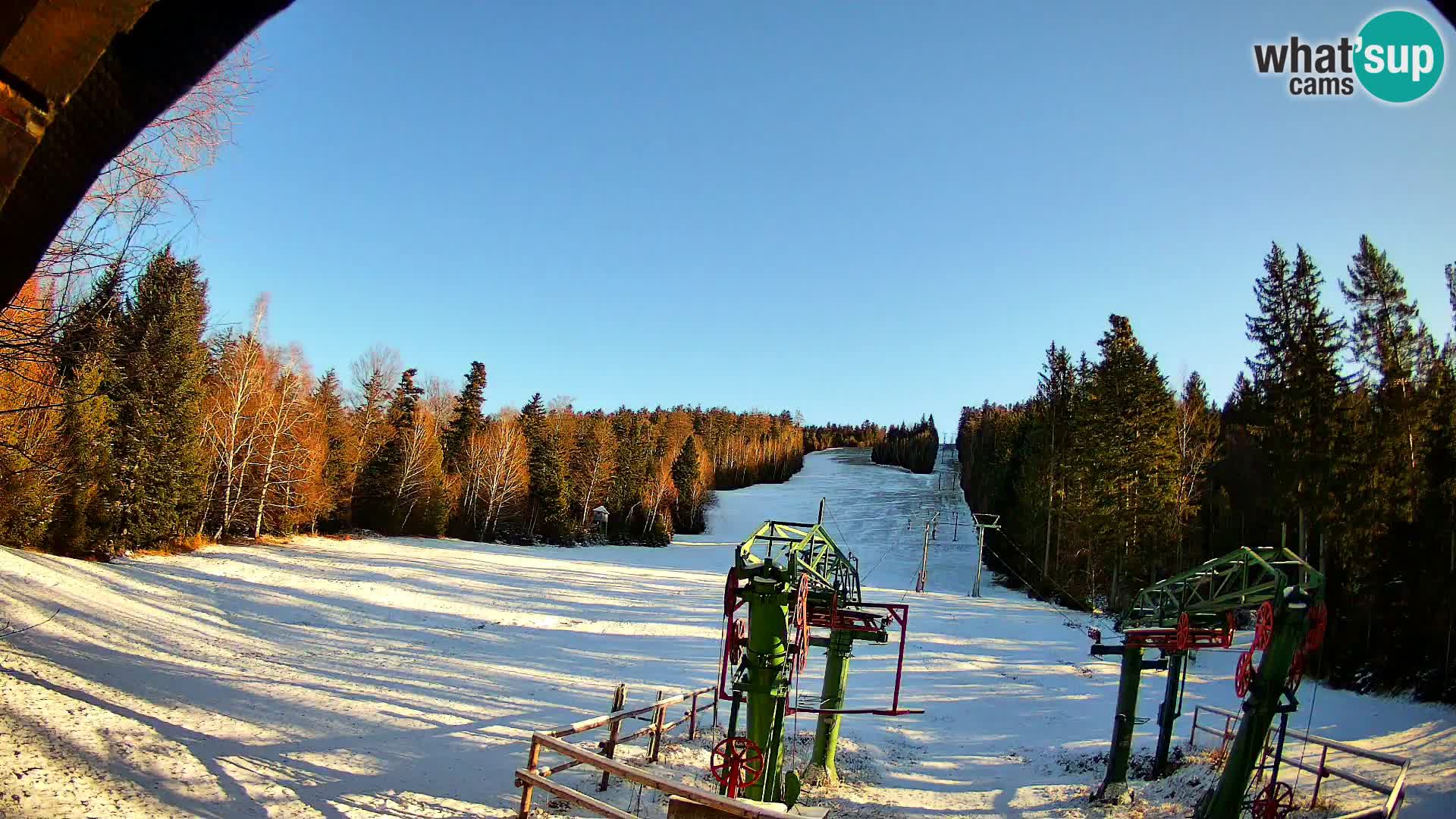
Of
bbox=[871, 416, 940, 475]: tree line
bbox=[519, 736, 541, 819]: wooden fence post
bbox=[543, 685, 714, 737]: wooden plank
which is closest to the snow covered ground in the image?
bbox=[543, 685, 714, 737]: wooden plank

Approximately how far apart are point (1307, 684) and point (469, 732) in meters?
26.7

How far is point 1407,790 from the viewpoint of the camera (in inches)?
573

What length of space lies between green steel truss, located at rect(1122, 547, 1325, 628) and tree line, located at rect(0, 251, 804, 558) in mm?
16065

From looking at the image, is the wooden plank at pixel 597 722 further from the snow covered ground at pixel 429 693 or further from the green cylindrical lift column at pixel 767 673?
the green cylindrical lift column at pixel 767 673

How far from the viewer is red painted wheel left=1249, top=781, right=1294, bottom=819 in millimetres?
12172

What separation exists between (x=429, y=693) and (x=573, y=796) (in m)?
9.78

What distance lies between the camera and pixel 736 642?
39.9 ft

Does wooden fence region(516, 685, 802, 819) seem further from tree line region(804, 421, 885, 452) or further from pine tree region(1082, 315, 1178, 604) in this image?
tree line region(804, 421, 885, 452)

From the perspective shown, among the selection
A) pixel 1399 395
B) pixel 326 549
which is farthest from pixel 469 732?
pixel 1399 395

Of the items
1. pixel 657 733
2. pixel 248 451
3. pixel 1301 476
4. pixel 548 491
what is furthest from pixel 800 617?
pixel 548 491

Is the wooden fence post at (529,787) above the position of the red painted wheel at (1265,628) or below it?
below

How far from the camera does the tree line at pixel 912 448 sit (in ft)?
416

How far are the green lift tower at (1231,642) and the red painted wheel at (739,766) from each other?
7552mm

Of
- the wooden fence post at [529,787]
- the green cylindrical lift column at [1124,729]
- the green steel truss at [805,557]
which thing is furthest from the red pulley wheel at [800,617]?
the green cylindrical lift column at [1124,729]
